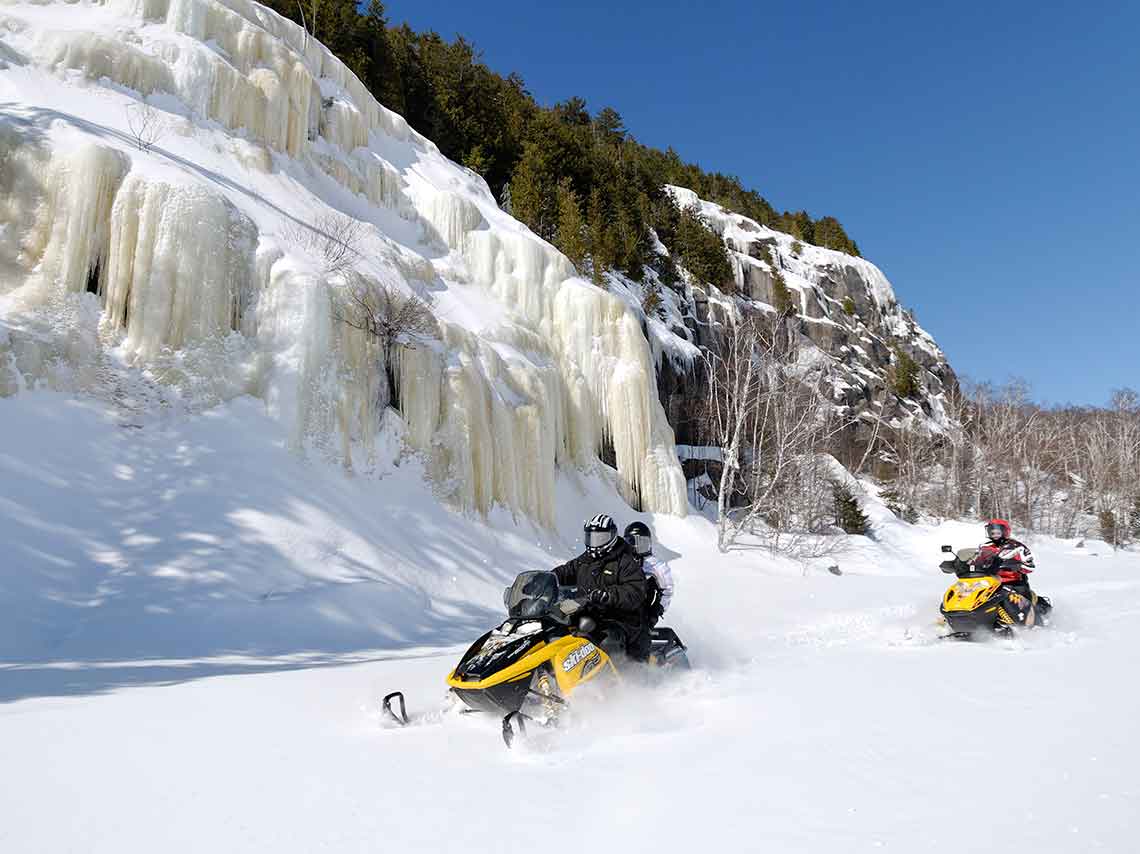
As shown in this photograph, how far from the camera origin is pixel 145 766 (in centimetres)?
299

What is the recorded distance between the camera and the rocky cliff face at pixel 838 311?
39844mm

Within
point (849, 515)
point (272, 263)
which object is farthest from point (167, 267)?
point (849, 515)

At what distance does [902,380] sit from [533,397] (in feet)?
125

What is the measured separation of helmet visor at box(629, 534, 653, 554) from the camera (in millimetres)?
4973

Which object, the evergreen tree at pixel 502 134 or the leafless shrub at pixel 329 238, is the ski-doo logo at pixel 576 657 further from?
the evergreen tree at pixel 502 134

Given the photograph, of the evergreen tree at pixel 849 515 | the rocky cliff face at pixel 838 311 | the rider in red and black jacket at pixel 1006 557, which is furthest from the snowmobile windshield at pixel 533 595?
the rocky cliff face at pixel 838 311

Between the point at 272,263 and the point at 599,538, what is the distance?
9.79 meters

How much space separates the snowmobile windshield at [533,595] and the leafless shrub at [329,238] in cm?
1004

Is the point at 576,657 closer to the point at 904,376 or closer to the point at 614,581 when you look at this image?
the point at 614,581

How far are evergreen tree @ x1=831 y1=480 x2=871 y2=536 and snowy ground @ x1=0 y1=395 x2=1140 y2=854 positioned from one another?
17251 mm

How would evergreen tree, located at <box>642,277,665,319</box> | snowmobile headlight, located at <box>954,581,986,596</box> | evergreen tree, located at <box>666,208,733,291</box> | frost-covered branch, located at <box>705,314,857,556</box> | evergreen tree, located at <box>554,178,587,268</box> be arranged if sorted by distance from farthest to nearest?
evergreen tree, located at <box>666,208,733,291</box> < evergreen tree, located at <box>642,277,665,319</box> < evergreen tree, located at <box>554,178,587,268</box> < frost-covered branch, located at <box>705,314,857,556</box> < snowmobile headlight, located at <box>954,581,986,596</box>

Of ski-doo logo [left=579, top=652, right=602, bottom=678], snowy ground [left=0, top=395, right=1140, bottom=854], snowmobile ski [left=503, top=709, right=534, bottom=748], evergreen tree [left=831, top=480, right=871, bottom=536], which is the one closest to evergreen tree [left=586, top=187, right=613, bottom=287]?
evergreen tree [left=831, top=480, right=871, bottom=536]

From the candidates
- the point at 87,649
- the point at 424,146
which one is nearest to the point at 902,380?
the point at 424,146

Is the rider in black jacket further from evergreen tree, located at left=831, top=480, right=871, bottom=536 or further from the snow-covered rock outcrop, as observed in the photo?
evergreen tree, located at left=831, top=480, right=871, bottom=536
